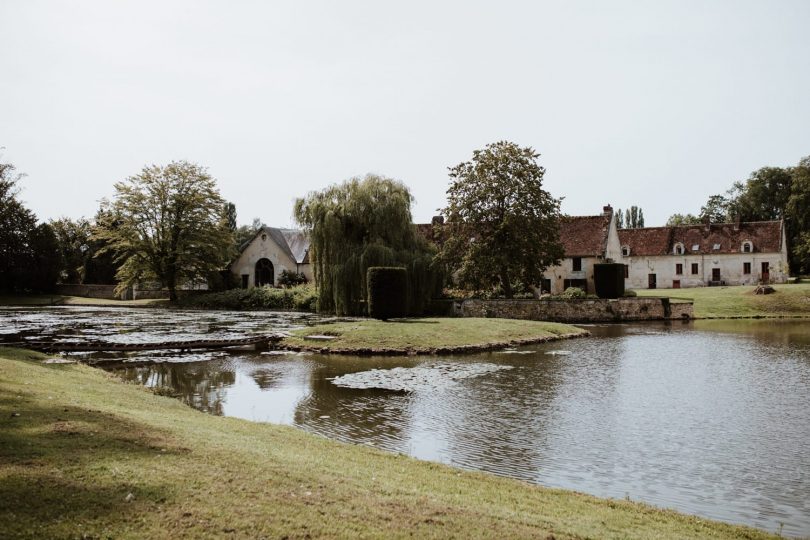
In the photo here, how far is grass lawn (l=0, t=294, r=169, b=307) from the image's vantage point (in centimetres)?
5384

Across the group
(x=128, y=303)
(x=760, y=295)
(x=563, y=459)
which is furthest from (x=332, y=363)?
(x=128, y=303)

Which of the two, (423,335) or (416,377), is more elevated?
(423,335)

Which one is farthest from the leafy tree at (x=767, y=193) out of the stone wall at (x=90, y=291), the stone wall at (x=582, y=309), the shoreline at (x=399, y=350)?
the stone wall at (x=90, y=291)

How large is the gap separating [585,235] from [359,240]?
23.0m

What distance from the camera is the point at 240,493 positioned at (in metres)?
5.44

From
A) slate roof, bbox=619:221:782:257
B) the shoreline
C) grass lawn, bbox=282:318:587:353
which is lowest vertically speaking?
the shoreline

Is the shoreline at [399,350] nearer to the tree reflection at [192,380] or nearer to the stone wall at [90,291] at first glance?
the tree reflection at [192,380]

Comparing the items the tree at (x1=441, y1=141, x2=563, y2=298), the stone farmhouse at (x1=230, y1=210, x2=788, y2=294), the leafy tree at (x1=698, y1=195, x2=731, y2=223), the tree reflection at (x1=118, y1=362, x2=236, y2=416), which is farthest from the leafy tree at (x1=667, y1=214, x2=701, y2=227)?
the tree reflection at (x1=118, y1=362, x2=236, y2=416)

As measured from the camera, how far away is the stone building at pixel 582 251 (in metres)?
49.8

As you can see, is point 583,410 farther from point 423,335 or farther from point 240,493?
point 423,335

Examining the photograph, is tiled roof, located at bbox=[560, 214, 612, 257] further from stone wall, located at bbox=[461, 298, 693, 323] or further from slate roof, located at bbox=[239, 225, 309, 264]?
slate roof, located at bbox=[239, 225, 309, 264]

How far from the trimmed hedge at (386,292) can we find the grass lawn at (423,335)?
6.38ft

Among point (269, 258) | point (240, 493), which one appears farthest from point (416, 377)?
point (269, 258)

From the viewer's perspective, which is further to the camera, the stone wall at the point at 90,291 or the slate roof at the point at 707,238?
the stone wall at the point at 90,291
